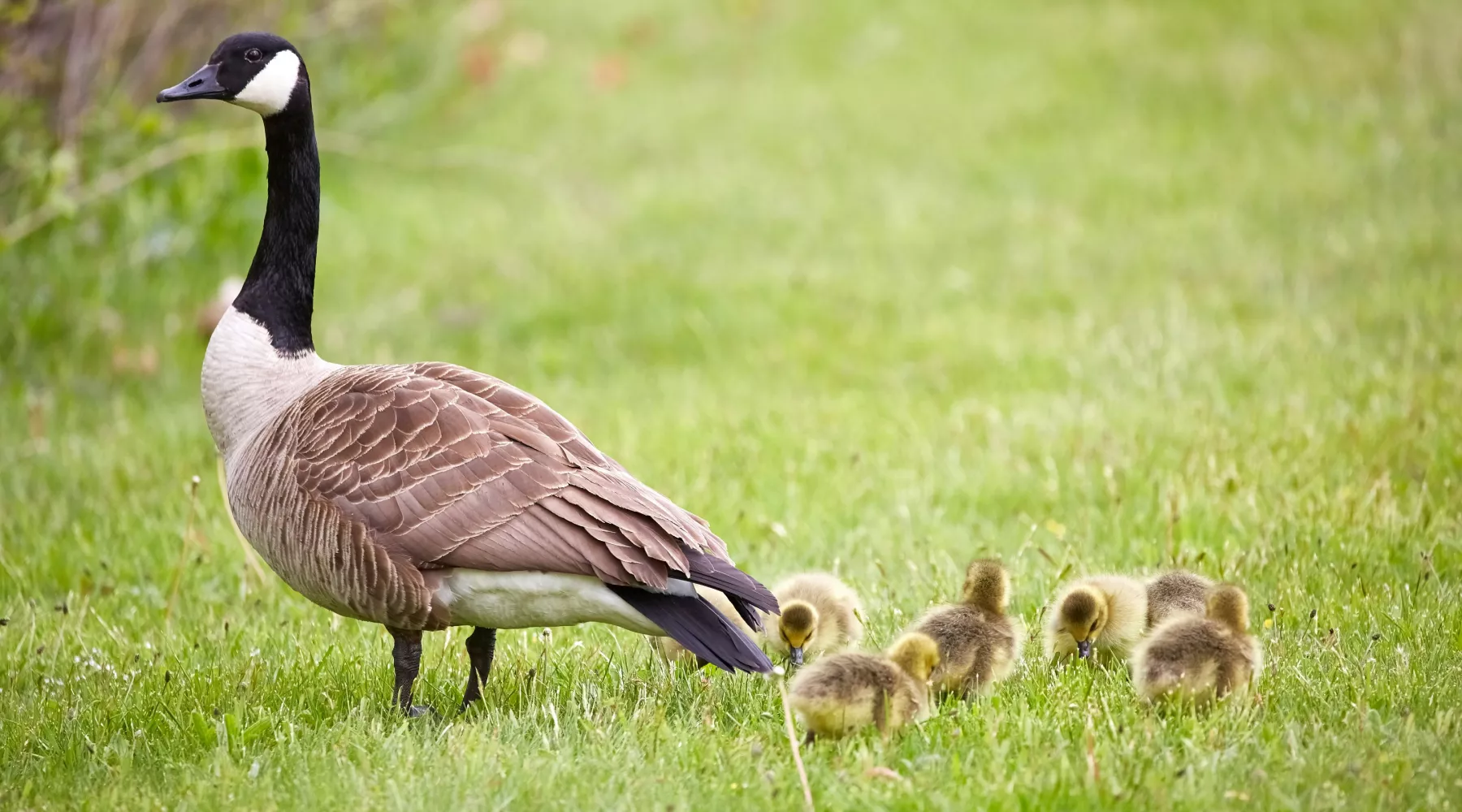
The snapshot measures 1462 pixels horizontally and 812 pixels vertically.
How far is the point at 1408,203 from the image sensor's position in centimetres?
1074

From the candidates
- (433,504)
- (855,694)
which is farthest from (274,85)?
(855,694)

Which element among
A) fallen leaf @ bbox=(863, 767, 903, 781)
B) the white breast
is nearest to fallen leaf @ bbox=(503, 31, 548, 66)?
the white breast

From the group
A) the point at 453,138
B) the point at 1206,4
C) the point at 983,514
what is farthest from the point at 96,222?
A: the point at 1206,4

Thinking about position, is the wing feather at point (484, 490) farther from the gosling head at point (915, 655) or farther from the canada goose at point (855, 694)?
the gosling head at point (915, 655)

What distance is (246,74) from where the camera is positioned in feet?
17.0

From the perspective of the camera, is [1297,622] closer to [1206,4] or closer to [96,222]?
[96,222]

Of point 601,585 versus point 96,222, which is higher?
point 96,222

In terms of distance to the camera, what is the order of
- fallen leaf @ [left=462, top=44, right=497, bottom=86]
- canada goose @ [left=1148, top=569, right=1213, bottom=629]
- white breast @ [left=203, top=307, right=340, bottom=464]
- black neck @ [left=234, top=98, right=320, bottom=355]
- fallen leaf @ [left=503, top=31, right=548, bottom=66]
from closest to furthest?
1. canada goose @ [left=1148, top=569, right=1213, bottom=629]
2. white breast @ [left=203, top=307, right=340, bottom=464]
3. black neck @ [left=234, top=98, right=320, bottom=355]
4. fallen leaf @ [left=503, top=31, right=548, bottom=66]
5. fallen leaf @ [left=462, top=44, right=497, bottom=86]

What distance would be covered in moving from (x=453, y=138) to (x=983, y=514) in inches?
367

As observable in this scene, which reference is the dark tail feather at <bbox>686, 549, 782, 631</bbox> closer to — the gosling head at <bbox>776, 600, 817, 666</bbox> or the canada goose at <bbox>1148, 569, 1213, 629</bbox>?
the gosling head at <bbox>776, 600, 817, 666</bbox>

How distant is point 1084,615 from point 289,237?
132 inches

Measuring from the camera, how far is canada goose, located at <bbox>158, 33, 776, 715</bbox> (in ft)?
13.4

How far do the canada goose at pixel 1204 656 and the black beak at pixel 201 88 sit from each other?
3.89 meters

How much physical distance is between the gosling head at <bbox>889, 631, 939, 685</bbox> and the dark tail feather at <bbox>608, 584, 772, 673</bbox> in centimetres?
46
